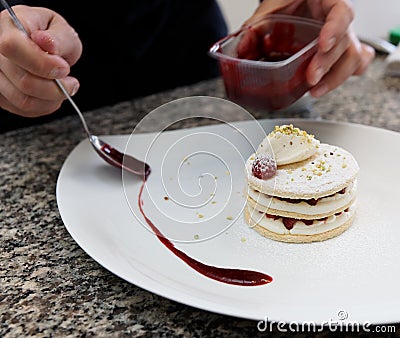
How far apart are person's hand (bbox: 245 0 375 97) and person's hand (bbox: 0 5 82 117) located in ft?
1.80

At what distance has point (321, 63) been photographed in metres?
1.49

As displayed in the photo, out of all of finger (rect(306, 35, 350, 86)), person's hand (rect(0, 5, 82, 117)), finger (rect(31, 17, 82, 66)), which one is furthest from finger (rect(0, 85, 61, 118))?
finger (rect(306, 35, 350, 86))

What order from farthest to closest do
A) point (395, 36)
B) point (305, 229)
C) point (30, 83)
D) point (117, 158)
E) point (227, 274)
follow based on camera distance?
point (395, 36)
point (117, 158)
point (30, 83)
point (305, 229)
point (227, 274)

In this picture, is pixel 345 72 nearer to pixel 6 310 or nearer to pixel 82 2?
pixel 82 2

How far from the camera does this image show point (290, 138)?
1.21 metres

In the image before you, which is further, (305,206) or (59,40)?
(59,40)

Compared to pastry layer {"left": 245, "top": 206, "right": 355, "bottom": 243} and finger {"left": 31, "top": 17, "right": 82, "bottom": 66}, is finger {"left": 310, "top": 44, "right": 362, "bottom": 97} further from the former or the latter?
finger {"left": 31, "top": 17, "right": 82, "bottom": 66}

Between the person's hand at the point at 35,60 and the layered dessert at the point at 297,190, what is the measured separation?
1.56ft

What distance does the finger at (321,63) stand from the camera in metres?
1.48

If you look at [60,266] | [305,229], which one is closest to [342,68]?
[305,229]

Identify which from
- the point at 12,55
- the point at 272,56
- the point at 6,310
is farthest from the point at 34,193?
the point at 272,56

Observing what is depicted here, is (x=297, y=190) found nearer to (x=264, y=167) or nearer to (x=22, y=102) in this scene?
(x=264, y=167)

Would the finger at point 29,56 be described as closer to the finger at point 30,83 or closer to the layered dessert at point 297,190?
the finger at point 30,83

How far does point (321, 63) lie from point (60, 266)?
0.82 meters
